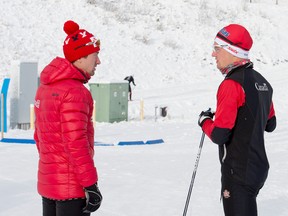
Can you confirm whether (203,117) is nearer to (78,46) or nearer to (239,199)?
(239,199)

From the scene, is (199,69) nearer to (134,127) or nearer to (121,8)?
(121,8)

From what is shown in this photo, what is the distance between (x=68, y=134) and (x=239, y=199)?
125cm

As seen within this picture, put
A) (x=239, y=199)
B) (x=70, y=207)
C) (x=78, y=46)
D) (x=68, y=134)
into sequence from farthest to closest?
(x=239, y=199)
(x=78, y=46)
(x=70, y=207)
(x=68, y=134)

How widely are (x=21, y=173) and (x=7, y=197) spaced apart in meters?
1.88

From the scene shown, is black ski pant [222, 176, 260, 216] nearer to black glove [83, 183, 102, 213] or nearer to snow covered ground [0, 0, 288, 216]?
black glove [83, 183, 102, 213]

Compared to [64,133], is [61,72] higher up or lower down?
higher up

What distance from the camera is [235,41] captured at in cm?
387

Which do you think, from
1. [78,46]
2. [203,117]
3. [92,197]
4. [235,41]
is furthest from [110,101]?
[92,197]

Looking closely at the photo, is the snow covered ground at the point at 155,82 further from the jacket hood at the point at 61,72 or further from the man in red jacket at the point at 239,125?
the jacket hood at the point at 61,72

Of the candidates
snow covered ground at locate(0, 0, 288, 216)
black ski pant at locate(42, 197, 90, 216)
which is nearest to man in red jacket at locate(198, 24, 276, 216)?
black ski pant at locate(42, 197, 90, 216)

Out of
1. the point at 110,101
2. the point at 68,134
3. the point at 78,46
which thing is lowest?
the point at 110,101

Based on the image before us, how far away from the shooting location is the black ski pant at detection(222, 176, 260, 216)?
12.4 feet

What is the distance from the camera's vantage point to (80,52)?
3660 millimetres

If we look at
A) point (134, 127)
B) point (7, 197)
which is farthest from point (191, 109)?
point (7, 197)
